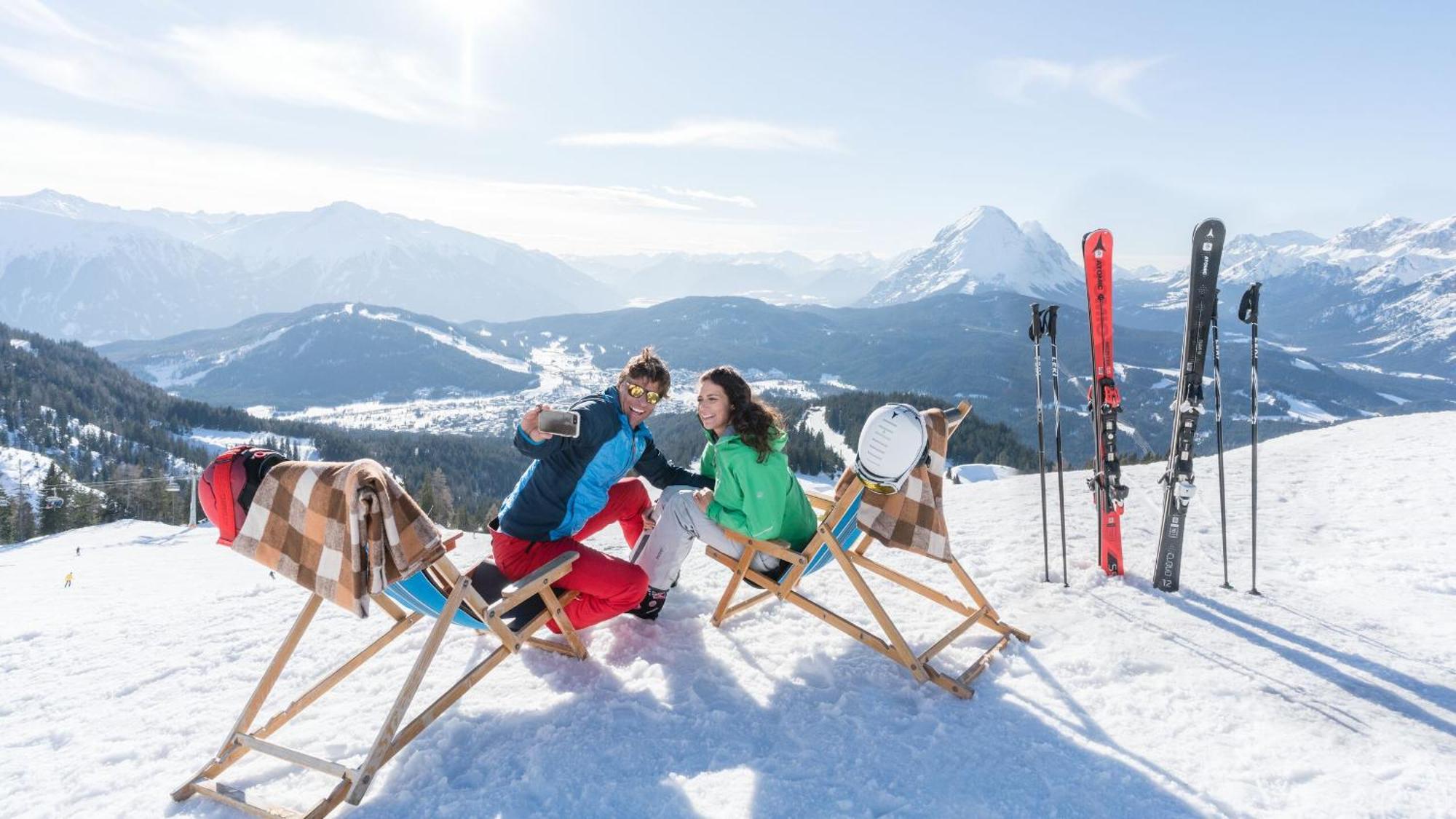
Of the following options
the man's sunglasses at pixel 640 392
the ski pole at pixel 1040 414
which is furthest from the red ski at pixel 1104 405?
Result: the man's sunglasses at pixel 640 392

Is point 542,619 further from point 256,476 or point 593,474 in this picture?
point 256,476

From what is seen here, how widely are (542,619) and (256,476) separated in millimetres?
1863

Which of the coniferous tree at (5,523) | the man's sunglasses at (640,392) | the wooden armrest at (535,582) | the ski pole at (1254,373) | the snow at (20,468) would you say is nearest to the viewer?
the wooden armrest at (535,582)

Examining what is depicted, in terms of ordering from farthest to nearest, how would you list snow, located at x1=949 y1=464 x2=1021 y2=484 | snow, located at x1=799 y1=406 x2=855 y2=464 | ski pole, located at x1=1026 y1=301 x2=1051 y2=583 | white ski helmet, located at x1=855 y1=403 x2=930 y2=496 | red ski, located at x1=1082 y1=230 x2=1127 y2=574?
snow, located at x1=799 y1=406 x2=855 y2=464, snow, located at x1=949 y1=464 x2=1021 y2=484, red ski, located at x1=1082 y1=230 x2=1127 y2=574, ski pole, located at x1=1026 y1=301 x2=1051 y2=583, white ski helmet, located at x1=855 y1=403 x2=930 y2=496

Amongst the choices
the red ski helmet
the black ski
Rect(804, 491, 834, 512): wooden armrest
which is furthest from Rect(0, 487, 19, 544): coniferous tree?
the black ski

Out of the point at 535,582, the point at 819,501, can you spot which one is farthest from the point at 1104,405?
the point at 535,582

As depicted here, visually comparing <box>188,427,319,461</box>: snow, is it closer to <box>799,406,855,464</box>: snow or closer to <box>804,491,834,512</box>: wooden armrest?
<box>799,406,855,464</box>: snow

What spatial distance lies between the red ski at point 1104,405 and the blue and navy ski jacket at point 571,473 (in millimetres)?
4885

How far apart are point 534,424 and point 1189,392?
618cm

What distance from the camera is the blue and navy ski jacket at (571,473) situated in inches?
185

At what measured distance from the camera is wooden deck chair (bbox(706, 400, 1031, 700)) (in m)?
4.70

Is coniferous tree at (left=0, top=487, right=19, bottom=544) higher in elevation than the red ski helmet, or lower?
lower

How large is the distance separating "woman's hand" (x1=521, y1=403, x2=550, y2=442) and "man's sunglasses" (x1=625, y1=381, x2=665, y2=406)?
692 millimetres

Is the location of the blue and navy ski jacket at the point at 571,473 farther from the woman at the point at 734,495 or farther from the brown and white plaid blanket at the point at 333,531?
the brown and white plaid blanket at the point at 333,531
